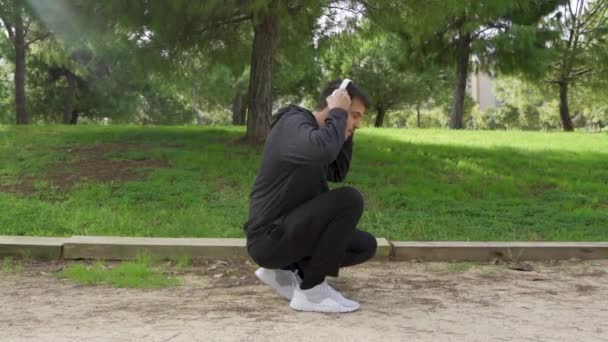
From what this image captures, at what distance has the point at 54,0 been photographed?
9.19 m

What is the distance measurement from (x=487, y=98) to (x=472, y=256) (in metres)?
86.2

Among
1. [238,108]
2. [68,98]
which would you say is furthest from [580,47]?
[68,98]

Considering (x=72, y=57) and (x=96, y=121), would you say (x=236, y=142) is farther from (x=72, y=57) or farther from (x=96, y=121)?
(x=96, y=121)

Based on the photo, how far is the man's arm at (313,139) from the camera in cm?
318

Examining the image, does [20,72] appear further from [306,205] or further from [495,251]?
[306,205]

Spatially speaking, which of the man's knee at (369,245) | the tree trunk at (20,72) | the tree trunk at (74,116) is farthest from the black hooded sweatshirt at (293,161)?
the tree trunk at (74,116)

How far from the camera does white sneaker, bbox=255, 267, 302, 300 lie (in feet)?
12.6

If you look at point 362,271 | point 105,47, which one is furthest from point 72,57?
point 362,271

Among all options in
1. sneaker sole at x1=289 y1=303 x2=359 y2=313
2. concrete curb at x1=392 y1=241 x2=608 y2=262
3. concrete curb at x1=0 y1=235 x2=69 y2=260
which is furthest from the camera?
concrete curb at x1=392 y1=241 x2=608 y2=262

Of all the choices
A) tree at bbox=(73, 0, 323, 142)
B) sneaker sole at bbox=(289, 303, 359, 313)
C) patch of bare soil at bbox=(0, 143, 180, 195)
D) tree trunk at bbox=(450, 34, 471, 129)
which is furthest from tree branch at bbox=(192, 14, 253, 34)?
tree trunk at bbox=(450, 34, 471, 129)

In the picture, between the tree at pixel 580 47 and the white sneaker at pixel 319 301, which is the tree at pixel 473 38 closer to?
the tree at pixel 580 47

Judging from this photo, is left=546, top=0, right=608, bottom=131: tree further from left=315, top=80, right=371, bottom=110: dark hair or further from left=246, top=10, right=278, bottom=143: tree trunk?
left=315, top=80, right=371, bottom=110: dark hair

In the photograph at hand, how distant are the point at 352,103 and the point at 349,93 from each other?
0.19 feet

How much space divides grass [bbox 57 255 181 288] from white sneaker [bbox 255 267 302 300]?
2.73 ft
